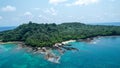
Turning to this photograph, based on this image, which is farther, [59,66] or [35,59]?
[35,59]

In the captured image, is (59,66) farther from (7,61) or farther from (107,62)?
(7,61)

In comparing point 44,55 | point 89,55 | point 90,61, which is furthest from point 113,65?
point 44,55

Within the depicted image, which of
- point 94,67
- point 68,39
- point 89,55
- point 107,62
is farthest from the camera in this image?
point 68,39

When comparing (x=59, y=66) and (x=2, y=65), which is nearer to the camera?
(x=59, y=66)

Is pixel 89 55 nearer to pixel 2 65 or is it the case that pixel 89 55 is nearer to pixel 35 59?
pixel 35 59

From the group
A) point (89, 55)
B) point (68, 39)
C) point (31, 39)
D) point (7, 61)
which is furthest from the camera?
point (68, 39)

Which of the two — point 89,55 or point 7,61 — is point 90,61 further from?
point 7,61

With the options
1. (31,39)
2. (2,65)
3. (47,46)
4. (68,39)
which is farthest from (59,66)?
(68,39)

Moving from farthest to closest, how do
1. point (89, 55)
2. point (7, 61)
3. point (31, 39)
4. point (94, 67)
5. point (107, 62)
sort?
point (31, 39) → point (89, 55) → point (7, 61) → point (107, 62) → point (94, 67)

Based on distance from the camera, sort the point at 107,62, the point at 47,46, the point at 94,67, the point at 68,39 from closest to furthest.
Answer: the point at 94,67 < the point at 107,62 < the point at 47,46 < the point at 68,39
